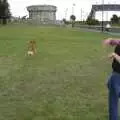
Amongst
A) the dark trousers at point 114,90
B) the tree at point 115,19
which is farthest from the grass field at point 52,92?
the tree at point 115,19

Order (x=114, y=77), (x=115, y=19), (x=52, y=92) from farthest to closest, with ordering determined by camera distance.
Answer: (x=115, y=19) < (x=52, y=92) < (x=114, y=77)

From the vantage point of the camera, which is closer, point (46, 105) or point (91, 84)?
point (46, 105)

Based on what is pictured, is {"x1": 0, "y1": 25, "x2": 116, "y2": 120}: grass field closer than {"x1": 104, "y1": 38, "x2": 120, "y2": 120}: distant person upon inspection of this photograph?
No

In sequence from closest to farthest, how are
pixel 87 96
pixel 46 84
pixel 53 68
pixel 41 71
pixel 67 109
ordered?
pixel 67 109, pixel 87 96, pixel 46 84, pixel 41 71, pixel 53 68

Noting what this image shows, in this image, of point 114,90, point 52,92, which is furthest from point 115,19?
point 114,90

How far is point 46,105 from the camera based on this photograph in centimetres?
1165

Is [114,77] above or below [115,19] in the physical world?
above

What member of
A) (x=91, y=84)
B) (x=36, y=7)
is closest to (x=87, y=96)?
(x=91, y=84)

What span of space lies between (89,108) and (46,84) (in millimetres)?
4390

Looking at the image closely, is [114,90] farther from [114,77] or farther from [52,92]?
[52,92]

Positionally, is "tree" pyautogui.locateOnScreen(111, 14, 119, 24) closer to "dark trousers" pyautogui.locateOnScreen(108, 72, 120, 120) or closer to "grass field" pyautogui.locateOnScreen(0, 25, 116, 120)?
"grass field" pyautogui.locateOnScreen(0, 25, 116, 120)

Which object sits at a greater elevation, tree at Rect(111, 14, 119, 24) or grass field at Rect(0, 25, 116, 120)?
grass field at Rect(0, 25, 116, 120)

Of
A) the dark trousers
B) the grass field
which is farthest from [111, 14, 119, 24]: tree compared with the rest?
the dark trousers

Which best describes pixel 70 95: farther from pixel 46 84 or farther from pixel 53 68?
pixel 53 68
